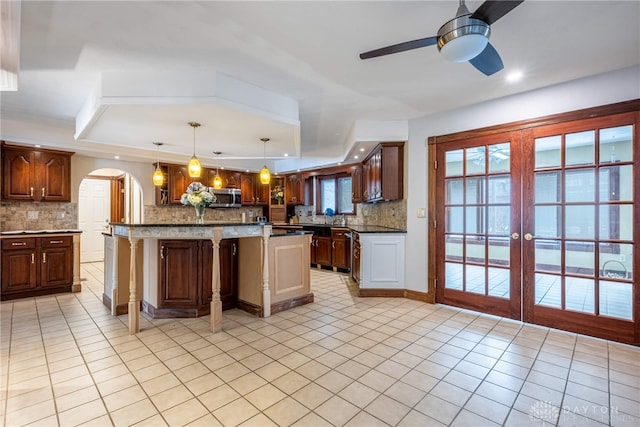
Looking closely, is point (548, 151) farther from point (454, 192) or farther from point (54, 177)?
point (54, 177)

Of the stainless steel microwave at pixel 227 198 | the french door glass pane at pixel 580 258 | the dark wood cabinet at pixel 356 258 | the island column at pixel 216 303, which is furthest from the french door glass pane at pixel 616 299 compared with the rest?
the stainless steel microwave at pixel 227 198

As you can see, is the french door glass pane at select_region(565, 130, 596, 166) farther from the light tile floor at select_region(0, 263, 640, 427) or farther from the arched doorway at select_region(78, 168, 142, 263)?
the arched doorway at select_region(78, 168, 142, 263)

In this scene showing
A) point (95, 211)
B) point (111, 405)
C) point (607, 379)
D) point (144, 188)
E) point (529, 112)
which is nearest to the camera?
point (111, 405)

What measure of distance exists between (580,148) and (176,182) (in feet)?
21.0

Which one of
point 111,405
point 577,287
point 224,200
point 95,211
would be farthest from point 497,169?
point 95,211

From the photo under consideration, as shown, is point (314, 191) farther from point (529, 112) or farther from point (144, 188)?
point (529, 112)

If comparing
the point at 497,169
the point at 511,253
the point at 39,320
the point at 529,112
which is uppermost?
the point at 529,112

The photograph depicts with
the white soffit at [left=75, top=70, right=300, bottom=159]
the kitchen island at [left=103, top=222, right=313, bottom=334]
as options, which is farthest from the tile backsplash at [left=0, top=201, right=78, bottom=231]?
the kitchen island at [left=103, top=222, right=313, bottom=334]

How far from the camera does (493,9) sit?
159 centimetres

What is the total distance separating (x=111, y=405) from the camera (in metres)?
1.91

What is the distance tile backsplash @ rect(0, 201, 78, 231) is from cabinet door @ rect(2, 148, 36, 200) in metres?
0.40

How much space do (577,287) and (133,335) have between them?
4.38 meters

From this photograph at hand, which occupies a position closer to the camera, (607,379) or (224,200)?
(607,379)

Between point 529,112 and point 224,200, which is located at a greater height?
point 529,112
